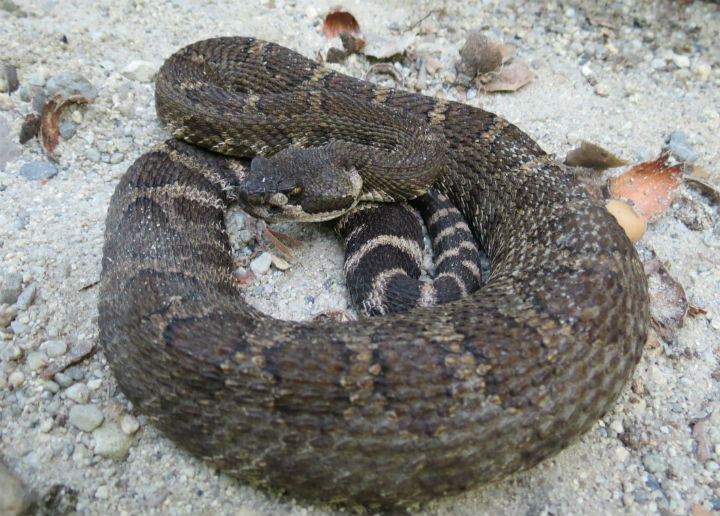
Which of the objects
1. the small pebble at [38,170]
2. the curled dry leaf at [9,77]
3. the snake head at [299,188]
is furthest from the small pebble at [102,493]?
the curled dry leaf at [9,77]

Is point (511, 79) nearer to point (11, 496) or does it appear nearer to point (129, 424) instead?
point (129, 424)

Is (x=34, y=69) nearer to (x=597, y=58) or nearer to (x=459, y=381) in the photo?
(x=459, y=381)

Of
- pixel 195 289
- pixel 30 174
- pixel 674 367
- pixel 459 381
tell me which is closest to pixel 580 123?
pixel 674 367

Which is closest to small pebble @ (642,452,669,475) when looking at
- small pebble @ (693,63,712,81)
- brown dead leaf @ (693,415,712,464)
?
brown dead leaf @ (693,415,712,464)

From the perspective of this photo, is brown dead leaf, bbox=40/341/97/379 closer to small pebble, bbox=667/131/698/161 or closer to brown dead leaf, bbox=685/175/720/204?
brown dead leaf, bbox=685/175/720/204

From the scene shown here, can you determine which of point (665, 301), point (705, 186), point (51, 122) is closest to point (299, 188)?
point (51, 122)

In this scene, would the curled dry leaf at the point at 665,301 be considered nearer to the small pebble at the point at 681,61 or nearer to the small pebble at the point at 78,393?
the small pebble at the point at 681,61
